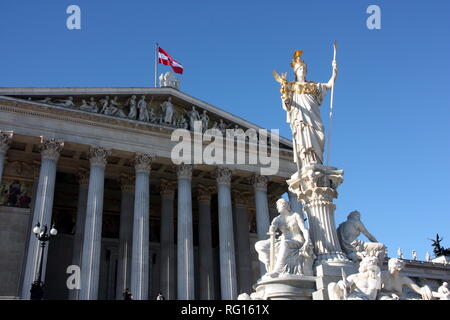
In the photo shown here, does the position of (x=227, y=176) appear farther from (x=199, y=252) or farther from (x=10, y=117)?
(x=10, y=117)

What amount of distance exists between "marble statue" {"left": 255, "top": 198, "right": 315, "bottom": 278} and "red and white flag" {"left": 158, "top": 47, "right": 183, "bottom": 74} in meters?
26.9

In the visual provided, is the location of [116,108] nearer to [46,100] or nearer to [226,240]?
[46,100]

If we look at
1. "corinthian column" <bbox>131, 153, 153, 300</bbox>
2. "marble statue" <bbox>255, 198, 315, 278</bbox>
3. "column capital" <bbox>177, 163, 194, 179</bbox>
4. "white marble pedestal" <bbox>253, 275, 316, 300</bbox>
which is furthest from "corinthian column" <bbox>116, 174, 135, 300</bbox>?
"white marble pedestal" <bbox>253, 275, 316, 300</bbox>

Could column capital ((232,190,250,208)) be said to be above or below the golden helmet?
above

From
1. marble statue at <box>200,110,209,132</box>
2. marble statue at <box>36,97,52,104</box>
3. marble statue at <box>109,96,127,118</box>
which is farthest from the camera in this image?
marble statue at <box>200,110,209,132</box>

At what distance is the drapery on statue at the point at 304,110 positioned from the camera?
1279 centimetres

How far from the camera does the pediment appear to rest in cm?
3080

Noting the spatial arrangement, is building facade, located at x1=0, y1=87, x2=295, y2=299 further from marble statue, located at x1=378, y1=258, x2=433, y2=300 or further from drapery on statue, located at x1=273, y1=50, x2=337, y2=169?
marble statue, located at x1=378, y1=258, x2=433, y2=300

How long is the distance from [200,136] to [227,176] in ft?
11.7

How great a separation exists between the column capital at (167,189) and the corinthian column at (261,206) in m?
6.48

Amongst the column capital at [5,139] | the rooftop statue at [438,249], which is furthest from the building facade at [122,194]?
the rooftop statue at [438,249]

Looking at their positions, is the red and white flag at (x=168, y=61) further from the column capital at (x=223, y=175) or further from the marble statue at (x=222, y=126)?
the column capital at (x=223, y=175)
